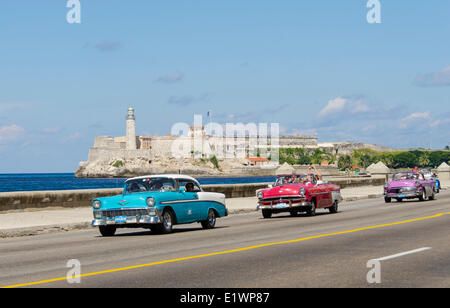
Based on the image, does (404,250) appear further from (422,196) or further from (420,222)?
(422,196)

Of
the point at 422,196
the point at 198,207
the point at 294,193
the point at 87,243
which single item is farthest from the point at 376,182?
the point at 87,243

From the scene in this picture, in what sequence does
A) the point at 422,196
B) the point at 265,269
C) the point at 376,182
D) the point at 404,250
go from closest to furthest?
the point at 265,269 → the point at 404,250 → the point at 422,196 → the point at 376,182

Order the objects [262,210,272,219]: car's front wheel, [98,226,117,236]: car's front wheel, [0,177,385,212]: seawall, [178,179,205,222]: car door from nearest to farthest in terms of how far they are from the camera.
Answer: [98,226,117,236]: car's front wheel, [178,179,205,222]: car door, [262,210,272,219]: car's front wheel, [0,177,385,212]: seawall

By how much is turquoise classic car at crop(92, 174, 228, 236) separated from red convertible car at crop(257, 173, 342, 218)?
15.8 feet

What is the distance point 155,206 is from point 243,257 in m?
5.65

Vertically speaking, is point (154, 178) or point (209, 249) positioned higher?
point (154, 178)

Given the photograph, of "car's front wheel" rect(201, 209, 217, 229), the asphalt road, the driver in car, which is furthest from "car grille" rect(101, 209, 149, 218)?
"car's front wheel" rect(201, 209, 217, 229)

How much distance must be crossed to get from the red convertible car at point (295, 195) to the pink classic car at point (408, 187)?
932cm

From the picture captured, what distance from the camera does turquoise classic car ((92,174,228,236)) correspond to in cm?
1778

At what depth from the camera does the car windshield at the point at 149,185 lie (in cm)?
1909

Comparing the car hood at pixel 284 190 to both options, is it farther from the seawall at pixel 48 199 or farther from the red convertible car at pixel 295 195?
the seawall at pixel 48 199

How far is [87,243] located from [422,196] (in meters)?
22.3

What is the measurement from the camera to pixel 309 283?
933 centimetres

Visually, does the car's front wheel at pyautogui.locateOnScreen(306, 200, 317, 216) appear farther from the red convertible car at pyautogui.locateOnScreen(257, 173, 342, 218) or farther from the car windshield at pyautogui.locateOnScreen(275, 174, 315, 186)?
the car windshield at pyautogui.locateOnScreen(275, 174, 315, 186)
